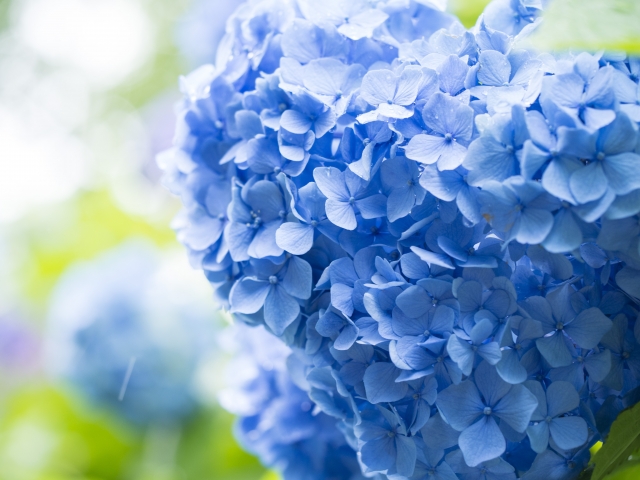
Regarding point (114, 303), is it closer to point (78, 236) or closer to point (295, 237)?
point (78, 236)

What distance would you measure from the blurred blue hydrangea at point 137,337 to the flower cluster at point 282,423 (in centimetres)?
38

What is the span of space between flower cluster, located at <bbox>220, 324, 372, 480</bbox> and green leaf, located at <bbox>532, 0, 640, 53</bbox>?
0.32 meters

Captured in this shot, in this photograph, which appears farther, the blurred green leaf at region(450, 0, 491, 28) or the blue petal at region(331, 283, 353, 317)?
the blurred green leaf at region(450, 0, 491, 28)

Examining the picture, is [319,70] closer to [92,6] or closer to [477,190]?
[477,190]

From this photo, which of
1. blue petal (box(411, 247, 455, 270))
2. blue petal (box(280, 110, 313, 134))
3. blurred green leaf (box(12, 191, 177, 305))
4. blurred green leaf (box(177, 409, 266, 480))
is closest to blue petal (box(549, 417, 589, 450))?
blue petal (box(411, 247, 455, 270))

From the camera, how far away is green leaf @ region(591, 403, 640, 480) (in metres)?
0.35

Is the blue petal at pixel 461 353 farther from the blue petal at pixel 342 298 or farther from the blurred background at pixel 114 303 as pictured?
the blurred background at pixel 114 303

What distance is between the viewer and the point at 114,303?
91cm

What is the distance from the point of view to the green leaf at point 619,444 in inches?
13.7

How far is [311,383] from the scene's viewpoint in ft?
1.32

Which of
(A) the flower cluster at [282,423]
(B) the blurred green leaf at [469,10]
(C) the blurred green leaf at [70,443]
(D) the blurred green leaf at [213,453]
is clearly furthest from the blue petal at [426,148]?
(C) the blurred green leaf at [70,443]

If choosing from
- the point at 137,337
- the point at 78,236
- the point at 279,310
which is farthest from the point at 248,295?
the point at 78,236

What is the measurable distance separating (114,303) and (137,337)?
60 millimetres

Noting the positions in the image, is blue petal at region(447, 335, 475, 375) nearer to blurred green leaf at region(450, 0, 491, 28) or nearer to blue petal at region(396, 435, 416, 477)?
blue petal at region(396, 435, 416, 477)
